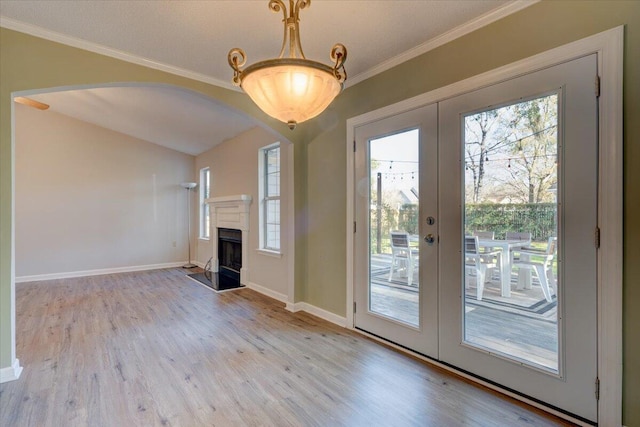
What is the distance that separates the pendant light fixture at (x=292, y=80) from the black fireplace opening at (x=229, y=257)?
13.4 feet

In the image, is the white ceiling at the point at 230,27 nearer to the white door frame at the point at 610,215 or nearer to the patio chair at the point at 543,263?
the white door frame at the point at 610,215

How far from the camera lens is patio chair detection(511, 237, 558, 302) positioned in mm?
1864

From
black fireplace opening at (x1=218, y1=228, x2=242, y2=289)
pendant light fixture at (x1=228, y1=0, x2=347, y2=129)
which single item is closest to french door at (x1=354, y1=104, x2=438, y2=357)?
pendant light fixture at (x1=228, y1=0, x2=347, y2=129)

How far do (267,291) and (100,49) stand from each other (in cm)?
337

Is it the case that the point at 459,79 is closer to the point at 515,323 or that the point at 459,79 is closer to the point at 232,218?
the point at 515,323

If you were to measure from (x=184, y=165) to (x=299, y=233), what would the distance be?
14.8 feet

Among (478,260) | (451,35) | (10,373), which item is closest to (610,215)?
(478,260)

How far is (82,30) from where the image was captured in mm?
2283

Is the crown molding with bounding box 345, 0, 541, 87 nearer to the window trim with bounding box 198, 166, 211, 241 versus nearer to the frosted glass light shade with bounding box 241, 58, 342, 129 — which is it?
the frosted glass light shade with bounding box 241, 58, 342, 129

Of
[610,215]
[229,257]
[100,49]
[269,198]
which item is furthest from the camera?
[229,257]

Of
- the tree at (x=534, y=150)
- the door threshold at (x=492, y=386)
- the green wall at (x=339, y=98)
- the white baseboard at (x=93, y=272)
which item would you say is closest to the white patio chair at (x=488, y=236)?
the tree at (x=534, y=150)

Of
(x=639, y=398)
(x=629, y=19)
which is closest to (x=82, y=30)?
(x=629, y=19)

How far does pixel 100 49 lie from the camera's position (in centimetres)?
250

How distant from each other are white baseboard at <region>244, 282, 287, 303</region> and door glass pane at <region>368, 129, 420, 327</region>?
1634 millimetres
